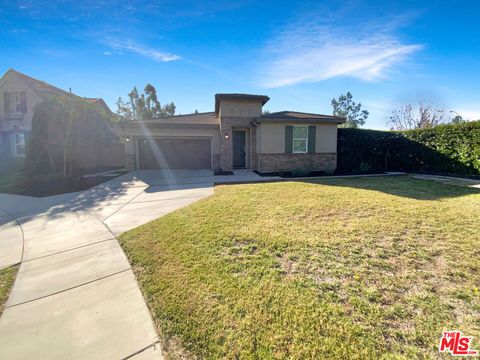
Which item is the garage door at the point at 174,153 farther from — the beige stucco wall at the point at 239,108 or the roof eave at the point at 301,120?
the roof eave at the point at 301,120

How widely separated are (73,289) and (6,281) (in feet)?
3.72

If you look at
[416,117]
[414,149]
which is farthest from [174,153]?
[416,117]

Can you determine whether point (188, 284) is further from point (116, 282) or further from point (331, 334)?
point (331, 334)

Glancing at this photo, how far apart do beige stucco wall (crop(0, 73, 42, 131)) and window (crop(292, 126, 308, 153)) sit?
20.6 metres

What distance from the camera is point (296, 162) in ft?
41.6

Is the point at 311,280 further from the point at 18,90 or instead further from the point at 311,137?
the point at 18,90

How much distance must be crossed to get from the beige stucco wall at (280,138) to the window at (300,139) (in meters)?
0.67

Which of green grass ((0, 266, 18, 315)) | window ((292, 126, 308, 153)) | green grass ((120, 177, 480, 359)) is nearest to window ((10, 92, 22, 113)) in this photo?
green grass ((0, 266, 18, 315))

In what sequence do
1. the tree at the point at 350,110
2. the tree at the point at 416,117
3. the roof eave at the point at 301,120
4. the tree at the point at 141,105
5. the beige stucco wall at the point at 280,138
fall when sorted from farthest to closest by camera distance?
the tree at the point at 350,110 → the tree at the point at 141,105 → the tree at the point at 416,117 → the beige stucco wall at the point at 280,138 → the roof eave at the point at 301,120

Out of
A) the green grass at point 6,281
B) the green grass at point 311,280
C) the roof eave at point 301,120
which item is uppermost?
the roof eave at point 301,120

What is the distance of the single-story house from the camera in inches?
486

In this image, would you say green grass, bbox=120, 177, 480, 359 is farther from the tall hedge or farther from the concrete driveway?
the tall hedge

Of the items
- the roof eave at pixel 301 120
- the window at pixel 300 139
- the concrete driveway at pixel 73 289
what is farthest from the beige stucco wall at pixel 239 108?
the concrete driveway at pixel 73 289

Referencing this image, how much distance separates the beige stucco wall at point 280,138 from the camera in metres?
12.2
